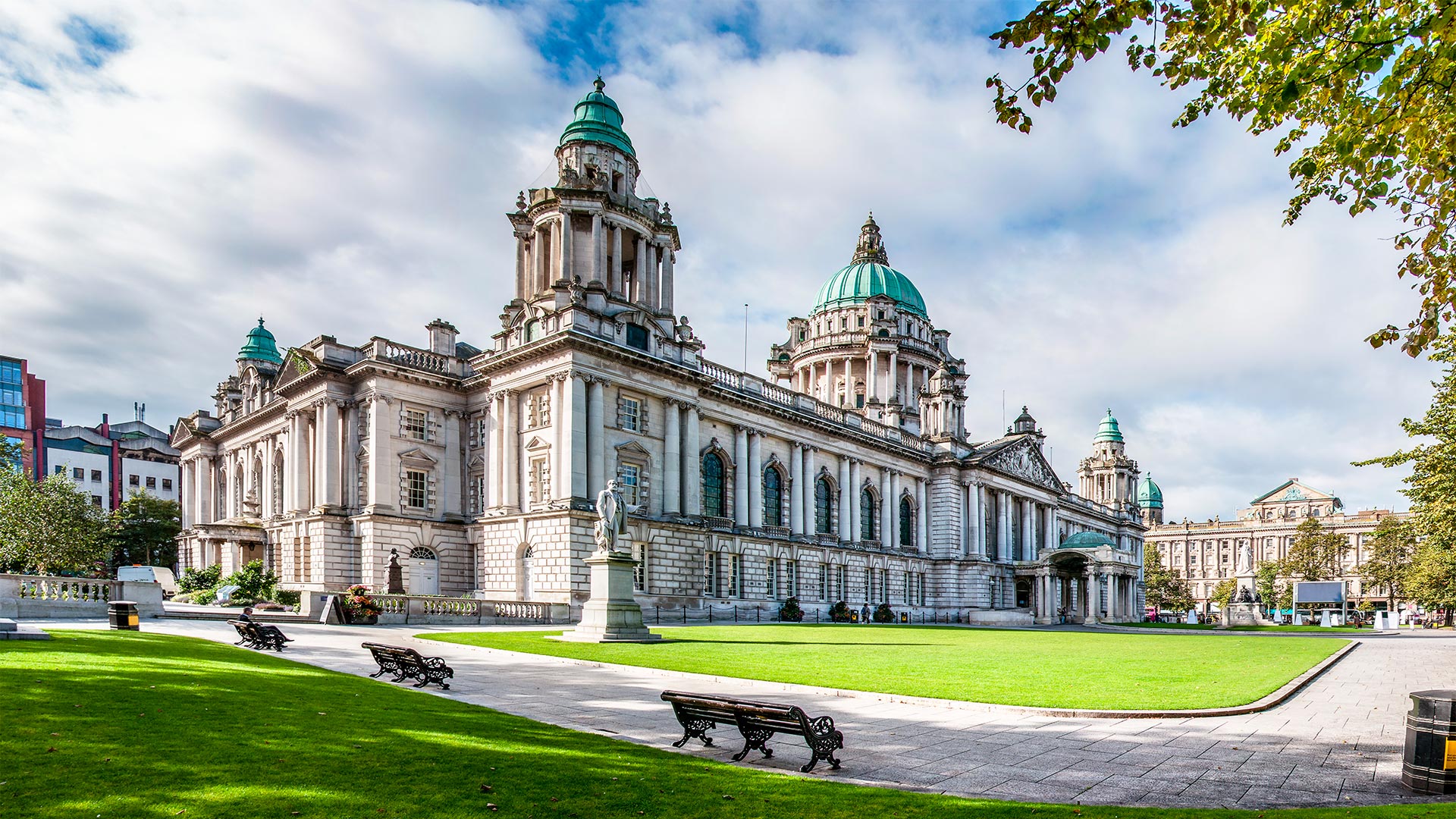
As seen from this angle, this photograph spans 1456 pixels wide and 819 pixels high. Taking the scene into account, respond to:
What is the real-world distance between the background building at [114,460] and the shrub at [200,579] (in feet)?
153

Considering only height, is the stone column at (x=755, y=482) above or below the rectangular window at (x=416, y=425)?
below

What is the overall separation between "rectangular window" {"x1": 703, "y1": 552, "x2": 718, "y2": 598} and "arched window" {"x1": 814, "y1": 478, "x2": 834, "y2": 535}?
12.9 meters

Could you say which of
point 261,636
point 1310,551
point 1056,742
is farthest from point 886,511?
point 1310,551

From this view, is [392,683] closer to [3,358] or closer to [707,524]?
[707,524]

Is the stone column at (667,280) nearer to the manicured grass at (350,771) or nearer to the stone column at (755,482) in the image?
the stone column at (755,482)

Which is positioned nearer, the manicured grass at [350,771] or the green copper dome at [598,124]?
the manicured grass at [350,771]

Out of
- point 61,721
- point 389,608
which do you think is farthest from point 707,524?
point 61,721

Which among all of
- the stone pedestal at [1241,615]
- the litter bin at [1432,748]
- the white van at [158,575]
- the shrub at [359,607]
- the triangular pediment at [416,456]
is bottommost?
the stone pedestal at [1241,615]

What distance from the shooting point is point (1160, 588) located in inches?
4424

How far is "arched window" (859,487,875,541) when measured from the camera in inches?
2633

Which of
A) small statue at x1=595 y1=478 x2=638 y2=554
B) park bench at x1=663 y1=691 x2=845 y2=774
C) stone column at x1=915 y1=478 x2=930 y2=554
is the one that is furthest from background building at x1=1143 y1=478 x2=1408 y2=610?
park bench at x1=663 y1=691 x2=845 y2=774

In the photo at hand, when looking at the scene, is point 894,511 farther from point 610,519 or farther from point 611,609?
point 611,609

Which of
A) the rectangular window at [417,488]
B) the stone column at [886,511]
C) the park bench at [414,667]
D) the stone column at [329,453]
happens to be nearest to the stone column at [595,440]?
the rectangular window at [417,488]

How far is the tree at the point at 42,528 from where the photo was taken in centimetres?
5428
